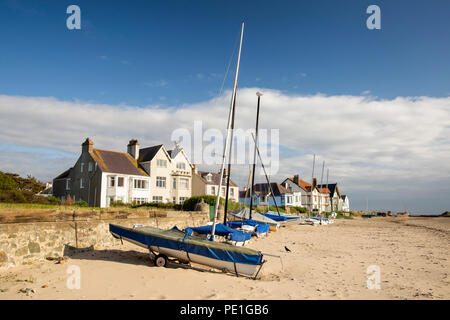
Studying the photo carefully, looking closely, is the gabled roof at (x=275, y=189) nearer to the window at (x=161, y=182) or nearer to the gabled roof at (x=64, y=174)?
the window at (x=161, y=182)

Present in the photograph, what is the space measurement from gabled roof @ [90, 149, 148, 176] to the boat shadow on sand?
25617mm

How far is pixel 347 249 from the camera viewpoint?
19.9 meters

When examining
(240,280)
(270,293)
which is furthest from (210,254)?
(270,293)

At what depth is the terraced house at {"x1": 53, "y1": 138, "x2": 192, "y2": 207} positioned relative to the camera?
39562 mm

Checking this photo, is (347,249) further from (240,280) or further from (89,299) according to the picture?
(89,299)

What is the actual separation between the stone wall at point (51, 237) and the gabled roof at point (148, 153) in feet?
90.5

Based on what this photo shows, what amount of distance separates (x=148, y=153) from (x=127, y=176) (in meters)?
6.52

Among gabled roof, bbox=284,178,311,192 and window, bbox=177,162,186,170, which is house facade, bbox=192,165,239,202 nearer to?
window, bbox=177,162,186,170

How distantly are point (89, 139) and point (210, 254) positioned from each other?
34302 mm

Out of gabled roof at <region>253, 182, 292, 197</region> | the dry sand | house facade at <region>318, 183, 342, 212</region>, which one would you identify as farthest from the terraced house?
house facade at <region>318, 183, 342, 212</region>

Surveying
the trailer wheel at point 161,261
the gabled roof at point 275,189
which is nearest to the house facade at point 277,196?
the gabled roof at point 275,189

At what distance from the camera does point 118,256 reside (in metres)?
14.7

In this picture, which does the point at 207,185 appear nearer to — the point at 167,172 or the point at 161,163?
the point at 167,172
